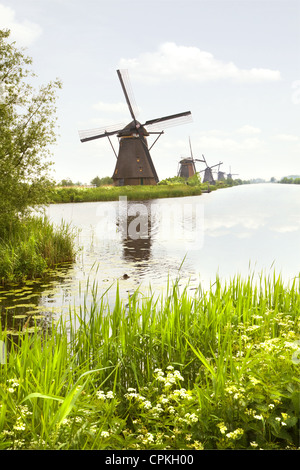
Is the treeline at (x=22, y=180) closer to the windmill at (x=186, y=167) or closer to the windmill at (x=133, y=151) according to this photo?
the windmill at (x=133, y=151)

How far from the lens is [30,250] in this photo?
381 inches

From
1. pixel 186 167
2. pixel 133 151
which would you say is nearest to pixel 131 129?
pixel 133 151

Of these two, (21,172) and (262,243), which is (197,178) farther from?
(21,172)

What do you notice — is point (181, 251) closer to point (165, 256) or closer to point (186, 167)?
point (165, 256)

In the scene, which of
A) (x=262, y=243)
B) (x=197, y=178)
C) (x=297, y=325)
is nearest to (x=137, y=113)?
(x=197, y=178)

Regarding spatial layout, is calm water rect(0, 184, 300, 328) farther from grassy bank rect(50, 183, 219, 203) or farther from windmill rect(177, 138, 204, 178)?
windmill rect(177, 138, 204, 178)

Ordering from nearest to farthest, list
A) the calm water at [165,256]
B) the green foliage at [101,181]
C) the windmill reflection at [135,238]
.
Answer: the calm water at [165,256], the windmill reflection at [135,238], the green foliage at [101,181]

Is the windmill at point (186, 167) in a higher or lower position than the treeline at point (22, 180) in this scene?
higher

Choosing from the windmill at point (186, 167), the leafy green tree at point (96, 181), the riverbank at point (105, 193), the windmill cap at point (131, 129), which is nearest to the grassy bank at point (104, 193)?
the riverbank at point (105, 193)

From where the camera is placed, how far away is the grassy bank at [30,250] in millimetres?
9375

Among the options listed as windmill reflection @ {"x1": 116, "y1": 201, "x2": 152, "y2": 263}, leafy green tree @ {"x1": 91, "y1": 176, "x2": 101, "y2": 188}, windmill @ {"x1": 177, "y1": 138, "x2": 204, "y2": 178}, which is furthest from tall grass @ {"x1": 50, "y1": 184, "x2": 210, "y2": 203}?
windmill @ {"x1": 177, "y1": 138, "x2": 204, "y2": 178}

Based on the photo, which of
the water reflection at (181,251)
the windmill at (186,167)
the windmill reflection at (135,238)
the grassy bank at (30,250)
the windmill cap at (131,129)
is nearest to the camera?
the grassy bank at (30,250)

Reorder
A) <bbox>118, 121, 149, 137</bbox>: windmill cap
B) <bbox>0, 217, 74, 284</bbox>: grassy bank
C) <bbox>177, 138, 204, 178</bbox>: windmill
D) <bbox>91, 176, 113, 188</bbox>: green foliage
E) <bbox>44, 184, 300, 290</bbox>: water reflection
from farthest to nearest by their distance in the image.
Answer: <bbox>177, 138, 204, 178</bbox>: windmill, <bbox>91, 176, 113, 188</bbox>: green foliage, <bbox>118, 121, 149, 137</bbox>: windmill cap, <bbox>44, 184, 300, 290</bbox>: water reflection, <bbox>0, 217, 74, 284</bbox>: grassy bank

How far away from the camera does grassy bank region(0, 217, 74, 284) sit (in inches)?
369
